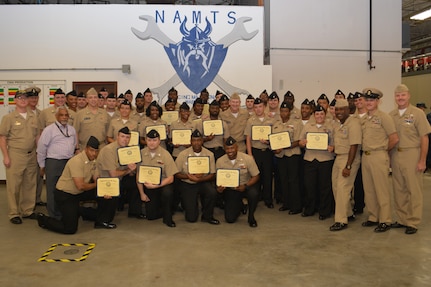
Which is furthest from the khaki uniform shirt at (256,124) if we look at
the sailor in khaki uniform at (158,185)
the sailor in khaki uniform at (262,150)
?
the sailor in khaki uniform at (158,185)

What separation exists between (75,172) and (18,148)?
4.51 feet

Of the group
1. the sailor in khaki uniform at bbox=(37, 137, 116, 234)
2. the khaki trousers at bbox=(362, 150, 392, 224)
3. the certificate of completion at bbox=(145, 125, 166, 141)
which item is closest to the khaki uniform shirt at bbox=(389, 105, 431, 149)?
the khaki trousers at bbox=(362, 150, 392, 224)

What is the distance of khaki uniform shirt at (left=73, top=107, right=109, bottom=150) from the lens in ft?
20.3

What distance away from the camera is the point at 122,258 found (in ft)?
13.7

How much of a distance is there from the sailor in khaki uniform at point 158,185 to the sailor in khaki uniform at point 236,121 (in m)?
1.49

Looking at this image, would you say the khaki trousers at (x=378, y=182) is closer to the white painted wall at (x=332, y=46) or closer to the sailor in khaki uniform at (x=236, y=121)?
the sailor in khaki uniform at (x=236, y=121)

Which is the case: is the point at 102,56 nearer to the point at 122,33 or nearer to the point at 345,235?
the point at 122,33

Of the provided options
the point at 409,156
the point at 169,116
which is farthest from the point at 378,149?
the point at 169,116

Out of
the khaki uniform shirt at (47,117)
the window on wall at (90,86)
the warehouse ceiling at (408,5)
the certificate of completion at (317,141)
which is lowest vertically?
the certificate of completion at (317,141)

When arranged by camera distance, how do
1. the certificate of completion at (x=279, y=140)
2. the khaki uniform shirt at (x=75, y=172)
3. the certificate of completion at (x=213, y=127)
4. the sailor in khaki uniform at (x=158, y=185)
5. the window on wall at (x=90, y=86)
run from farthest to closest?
the window on wall at (x=90, y=86)
the certificate of completion at (x=213, y=127)
the certificate of completion at (x=279, y=140)
the sailor in khaki uniform at (x=158, y=185)
the khaki uniform shirt at (x=75, y=172)

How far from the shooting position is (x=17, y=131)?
564 centimetres

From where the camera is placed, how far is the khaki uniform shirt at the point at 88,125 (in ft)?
20.3

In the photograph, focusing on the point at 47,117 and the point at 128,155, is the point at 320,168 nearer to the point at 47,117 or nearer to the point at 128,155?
the point at 128,155

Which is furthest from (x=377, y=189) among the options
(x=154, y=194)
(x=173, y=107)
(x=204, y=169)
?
(x=173, y=107)
